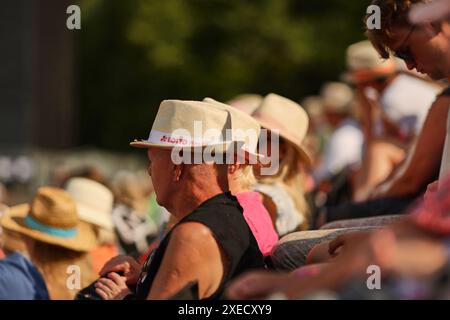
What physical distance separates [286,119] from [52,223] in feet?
4.08

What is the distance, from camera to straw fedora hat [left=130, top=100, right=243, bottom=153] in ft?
11.6

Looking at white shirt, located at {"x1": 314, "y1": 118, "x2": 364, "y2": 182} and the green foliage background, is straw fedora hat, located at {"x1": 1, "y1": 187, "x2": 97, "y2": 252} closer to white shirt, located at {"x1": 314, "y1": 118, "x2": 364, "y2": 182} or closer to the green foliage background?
white shirt, located at {"x1": 314, "y1": 118, "x2": 364, "y2": 182}

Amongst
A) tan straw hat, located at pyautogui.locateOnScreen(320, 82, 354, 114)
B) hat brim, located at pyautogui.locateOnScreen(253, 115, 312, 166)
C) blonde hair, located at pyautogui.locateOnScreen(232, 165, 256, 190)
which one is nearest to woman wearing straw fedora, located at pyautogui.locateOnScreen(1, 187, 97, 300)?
hat brim, located at pyautogui.locateOnScreen(253, 115, 312, 166)

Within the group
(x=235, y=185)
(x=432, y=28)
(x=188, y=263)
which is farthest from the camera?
(x=235, y=185)

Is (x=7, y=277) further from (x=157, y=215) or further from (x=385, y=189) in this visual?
(x=157, y=215)

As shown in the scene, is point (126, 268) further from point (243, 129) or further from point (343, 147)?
point (343, 147)

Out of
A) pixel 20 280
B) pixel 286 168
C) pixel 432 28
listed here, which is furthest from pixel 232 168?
pixel 286 168

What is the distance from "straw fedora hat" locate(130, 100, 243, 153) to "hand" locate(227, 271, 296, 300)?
2.77 ft

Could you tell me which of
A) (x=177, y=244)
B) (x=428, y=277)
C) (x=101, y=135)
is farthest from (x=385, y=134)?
(x=101, y=135)

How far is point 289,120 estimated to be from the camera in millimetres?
5480

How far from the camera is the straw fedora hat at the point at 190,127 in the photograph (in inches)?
139

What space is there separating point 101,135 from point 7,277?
86.9 ft

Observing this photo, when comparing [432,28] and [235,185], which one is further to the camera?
[235,185]

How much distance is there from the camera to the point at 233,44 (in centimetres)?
2700
